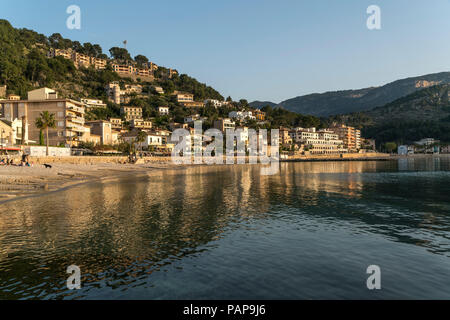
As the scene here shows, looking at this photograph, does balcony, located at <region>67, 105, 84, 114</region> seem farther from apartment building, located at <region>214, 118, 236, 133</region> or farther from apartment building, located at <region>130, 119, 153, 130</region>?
apartment building, located at <region>214, 118, 236, 133</region>

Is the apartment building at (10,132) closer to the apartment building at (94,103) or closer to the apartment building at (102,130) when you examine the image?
the apartment building at (102,130)

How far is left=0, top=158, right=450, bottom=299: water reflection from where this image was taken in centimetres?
1205

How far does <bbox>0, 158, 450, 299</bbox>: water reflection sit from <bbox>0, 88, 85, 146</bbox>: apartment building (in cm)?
7167

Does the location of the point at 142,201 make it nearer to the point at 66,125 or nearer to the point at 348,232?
the point at 348,232

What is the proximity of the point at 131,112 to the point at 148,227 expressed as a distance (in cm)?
16952

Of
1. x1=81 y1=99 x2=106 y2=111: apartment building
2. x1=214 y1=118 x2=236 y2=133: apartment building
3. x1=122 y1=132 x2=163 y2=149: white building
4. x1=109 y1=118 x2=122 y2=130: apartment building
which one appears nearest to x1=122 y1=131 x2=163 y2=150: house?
x1=122 y1=132 x2=163 y2=149: white building

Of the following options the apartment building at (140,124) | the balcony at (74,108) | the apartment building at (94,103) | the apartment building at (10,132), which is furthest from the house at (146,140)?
the apartment building at (94,103)

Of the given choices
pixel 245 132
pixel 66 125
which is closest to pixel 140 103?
pixel 245 132

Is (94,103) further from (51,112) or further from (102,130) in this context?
(51,112)

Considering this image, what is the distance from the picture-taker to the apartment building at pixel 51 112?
9300 centimetres

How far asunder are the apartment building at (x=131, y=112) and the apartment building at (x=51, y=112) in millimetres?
75863

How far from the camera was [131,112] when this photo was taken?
179 metres
